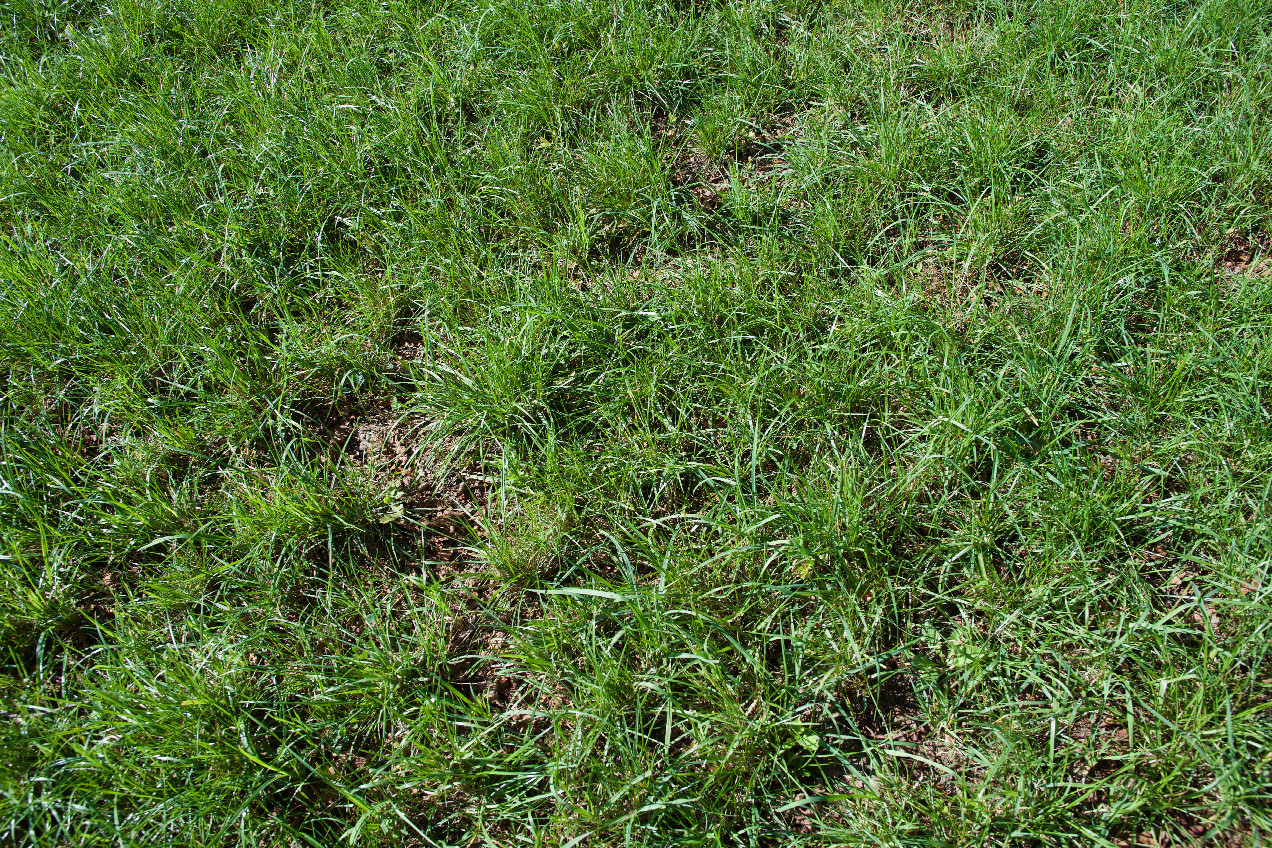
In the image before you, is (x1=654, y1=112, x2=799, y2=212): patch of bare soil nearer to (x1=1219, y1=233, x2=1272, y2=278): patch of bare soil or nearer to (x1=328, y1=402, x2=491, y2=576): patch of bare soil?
(x1=328, y1=402, x2=491, y2=576): patch of bare soil

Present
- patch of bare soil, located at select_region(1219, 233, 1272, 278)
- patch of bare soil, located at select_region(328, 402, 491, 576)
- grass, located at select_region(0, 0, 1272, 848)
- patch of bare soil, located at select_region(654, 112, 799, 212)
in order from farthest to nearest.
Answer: patch of bare soil, located at select_region(654, 112, 799, 212)
patch of bare soil, located at select_region(1219, 233, 1272, 278)
patch of bare soil, located at select_region(328, 402, 491, 576)
grass, located at select_region(0, 0, 1272, 848)

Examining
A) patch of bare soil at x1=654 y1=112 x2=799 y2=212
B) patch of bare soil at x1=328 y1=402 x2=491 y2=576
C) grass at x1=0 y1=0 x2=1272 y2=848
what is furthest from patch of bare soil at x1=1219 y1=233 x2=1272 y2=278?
patch of bare soil at x1=328 y1=402 x2=491 y2=576

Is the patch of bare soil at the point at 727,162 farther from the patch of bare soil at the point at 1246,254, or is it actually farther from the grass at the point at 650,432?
the patch of bare soil at the point at 1246,254

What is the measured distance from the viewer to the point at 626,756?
1890 mm

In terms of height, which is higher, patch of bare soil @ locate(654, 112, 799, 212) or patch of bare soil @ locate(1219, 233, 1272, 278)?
patch of bare soil @ locate(654, 112, 799, 212)

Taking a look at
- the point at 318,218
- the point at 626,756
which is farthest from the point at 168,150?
the point at 626,756

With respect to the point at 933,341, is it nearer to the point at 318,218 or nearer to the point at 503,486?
the point at 503,486

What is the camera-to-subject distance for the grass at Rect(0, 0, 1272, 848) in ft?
6.25

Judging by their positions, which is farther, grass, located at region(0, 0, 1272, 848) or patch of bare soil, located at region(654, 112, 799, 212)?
patch of bare soil, located at region(654, 112, 799, 212)

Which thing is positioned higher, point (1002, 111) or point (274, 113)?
point (274, 113)

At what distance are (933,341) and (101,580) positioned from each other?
2.50 meters

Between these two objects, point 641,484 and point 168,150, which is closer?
point 641,484

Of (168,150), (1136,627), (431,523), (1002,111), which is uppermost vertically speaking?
(168,150)

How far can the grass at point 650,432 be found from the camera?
6.25ft
